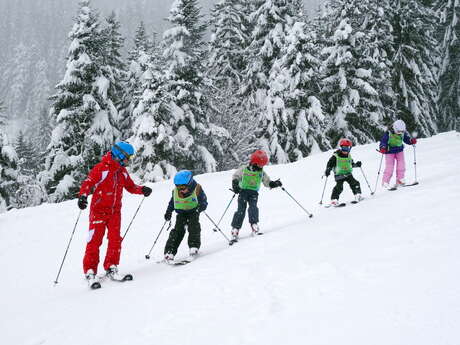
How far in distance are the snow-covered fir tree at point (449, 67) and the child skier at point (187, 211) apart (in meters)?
27.9

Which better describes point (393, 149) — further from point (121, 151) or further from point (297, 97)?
point (297, 97)

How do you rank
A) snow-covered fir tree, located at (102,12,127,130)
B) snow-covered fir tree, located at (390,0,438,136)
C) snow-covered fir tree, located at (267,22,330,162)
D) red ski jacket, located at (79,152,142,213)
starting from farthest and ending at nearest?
snow-covered fir tree, located at (102,12,127,130)
snow-covered fir tree, located at (390,0,438,136)
snow-covered fir tree, located at (267,22,330,162)
red ski jacket, located at (79,152,142,213)

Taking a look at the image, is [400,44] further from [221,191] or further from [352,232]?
[352,232]

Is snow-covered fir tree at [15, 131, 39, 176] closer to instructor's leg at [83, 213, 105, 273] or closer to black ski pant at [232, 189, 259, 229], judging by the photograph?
black ski pant at [232, 189, 259, 229]

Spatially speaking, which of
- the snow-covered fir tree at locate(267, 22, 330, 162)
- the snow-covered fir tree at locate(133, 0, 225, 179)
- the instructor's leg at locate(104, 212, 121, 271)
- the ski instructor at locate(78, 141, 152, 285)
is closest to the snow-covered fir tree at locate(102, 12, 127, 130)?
the snow-covered fir tree at locate(133, 0, 225, 179)

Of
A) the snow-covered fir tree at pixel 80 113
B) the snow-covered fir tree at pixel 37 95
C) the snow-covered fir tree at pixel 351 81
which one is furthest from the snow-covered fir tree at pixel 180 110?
the snow-covered fir tree at pixel 37 95

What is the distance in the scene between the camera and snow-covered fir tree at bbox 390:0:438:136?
88.9ft

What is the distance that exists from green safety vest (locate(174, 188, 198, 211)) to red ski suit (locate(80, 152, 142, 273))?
987mm

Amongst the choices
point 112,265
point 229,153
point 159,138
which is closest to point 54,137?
point 159,138

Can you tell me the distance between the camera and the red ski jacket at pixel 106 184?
19.8 ft

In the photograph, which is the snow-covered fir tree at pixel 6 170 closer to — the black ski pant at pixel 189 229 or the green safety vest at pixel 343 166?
the black ski pant at pixel 189 229

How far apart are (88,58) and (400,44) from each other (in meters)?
21.0

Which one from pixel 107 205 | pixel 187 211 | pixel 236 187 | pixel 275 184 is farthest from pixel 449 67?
pixel 107 205

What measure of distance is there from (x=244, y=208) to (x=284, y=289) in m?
3.91
